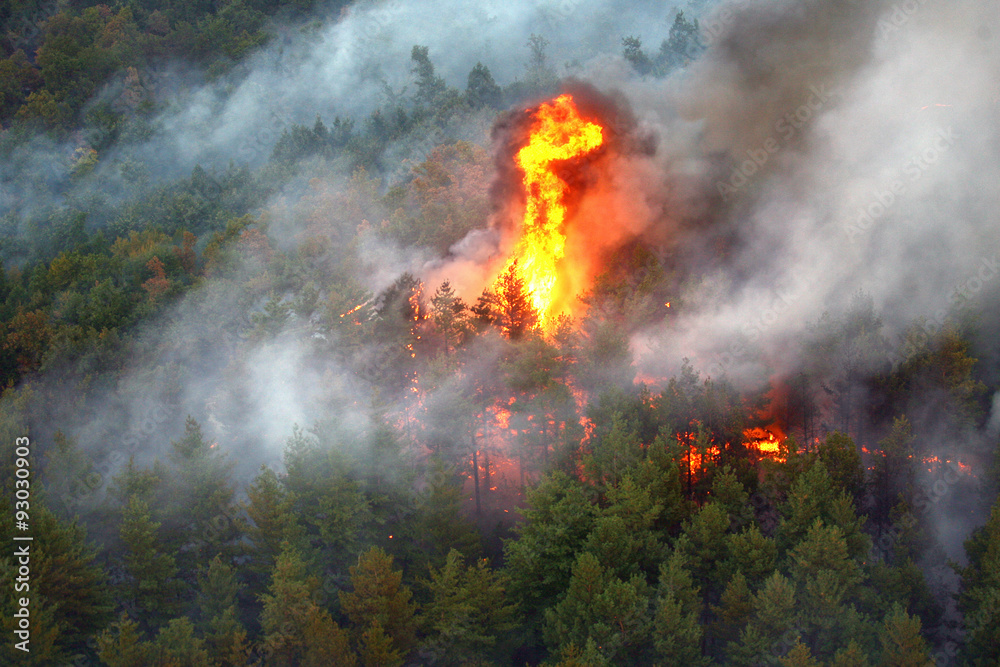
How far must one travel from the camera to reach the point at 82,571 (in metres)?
27.4

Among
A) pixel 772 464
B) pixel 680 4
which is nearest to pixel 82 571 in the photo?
pixel 772 464

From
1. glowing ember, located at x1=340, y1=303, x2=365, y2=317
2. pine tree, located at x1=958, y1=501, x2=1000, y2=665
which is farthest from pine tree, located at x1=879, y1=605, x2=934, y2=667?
glowing ember, located at x1=340, y1=303, x2=365, y2=317

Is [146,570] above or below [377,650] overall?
above

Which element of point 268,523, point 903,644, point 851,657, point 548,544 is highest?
point 268,523

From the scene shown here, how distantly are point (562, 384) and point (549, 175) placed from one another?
51.6 feet

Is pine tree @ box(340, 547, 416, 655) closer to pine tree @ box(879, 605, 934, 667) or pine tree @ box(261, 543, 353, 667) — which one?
pine tree @ box(261, 543, 353, 667)

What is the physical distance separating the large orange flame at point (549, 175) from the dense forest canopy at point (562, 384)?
0.77ft

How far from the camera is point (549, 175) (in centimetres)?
4631

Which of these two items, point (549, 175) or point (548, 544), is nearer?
point (548, 544)

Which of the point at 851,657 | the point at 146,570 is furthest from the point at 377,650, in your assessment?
the point at 851,657

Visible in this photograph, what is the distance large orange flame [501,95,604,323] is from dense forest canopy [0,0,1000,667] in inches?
9.3

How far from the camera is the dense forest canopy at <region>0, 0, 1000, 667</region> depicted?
27.2m

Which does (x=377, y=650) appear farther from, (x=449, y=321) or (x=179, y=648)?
(x=449, y=321)

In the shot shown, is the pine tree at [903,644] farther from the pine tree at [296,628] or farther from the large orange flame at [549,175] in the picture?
the large orange flame at [549,175]
